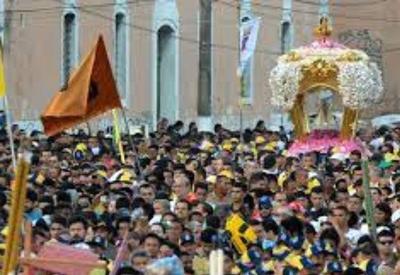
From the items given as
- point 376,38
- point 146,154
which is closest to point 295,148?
point 146,154

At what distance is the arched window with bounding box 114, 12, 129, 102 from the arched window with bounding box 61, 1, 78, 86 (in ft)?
7.42

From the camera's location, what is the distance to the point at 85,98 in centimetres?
1797

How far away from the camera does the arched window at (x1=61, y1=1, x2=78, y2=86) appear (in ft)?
115

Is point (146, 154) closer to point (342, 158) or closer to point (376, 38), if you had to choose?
point (342, 158)

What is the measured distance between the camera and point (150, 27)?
38.8 meters

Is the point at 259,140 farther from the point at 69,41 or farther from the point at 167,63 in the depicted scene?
the point at 167,63

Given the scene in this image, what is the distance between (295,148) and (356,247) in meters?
13.3

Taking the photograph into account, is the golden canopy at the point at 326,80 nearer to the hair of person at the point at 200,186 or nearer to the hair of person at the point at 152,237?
the hair of person at the point at 200,186

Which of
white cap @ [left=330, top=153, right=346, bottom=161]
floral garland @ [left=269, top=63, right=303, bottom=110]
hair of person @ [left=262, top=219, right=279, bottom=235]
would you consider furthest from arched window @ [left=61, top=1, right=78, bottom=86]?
hair of person @ [left=262, top=219, right=279, bottom=235]

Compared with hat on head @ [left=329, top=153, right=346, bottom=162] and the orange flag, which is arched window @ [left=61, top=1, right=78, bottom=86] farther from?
the orange flag

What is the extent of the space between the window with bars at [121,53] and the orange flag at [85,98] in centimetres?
1868

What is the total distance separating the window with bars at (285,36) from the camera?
47531 millimetres

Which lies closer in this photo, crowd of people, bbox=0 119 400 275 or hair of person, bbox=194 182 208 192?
crowd of people, bbox=0 119 400 275

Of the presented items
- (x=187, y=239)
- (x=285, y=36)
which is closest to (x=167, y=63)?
(x=285, y=36)
